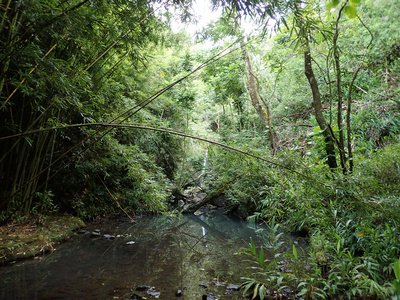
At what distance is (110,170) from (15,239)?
9.48 feet

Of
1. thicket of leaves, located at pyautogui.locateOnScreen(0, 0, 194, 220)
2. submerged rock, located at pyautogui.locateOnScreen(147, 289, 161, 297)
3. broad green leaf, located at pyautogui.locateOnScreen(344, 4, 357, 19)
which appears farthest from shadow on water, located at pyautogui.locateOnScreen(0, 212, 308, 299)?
broad green leaf, located at pyautogui.locateOnScreen(344, 4, 357, 19)

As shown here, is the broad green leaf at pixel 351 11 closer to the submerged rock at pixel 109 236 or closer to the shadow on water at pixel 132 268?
the shadow on water at pixel 132 268

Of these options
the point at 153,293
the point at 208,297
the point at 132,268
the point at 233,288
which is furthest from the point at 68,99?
the point at 233,288

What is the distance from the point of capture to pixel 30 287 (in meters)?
2.24

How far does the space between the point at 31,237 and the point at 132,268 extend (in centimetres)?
156

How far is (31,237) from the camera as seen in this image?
3.36 m

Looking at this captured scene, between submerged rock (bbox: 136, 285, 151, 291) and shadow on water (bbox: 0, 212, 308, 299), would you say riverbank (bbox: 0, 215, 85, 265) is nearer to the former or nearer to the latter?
shadow on water (bbox: 0, 212, 308, 299)

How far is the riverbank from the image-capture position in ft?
9.65

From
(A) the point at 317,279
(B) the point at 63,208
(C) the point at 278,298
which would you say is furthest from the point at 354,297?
(B) the point at 63,208

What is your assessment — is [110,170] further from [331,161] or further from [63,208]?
[331,161]

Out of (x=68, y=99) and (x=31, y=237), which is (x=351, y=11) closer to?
(x=68, y=99)

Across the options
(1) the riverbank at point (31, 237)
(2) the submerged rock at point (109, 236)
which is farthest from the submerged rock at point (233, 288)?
(2) the submerged rock at point (109, 236)

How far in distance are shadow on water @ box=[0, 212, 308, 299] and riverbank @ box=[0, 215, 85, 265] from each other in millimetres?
151

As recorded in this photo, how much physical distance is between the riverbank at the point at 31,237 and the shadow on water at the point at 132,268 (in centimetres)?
15
